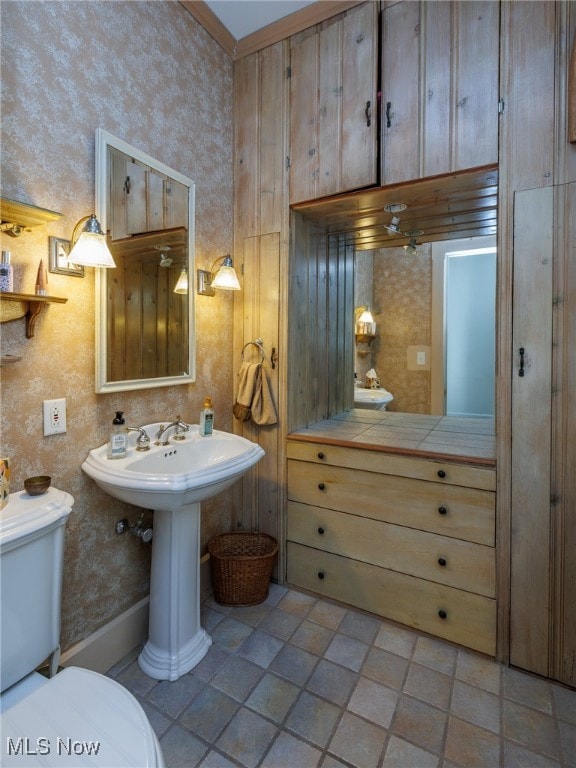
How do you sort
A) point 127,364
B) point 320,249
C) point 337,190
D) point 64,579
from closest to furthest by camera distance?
point 64,579 < point 127,364 < point 337,190 < point 320,249

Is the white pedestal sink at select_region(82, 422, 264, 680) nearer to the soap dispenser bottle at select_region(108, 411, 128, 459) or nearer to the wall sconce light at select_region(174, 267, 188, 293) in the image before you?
the soap dispenser bottle at select_region(108, 411, 128, 459)

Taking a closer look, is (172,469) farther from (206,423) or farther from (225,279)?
(225,279)

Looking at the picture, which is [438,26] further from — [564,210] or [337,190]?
[564,210]

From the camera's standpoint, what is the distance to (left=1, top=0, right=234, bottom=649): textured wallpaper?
1.23 meters

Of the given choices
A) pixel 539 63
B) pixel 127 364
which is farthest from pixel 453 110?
pixel 127 364

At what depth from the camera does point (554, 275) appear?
146 centimetres

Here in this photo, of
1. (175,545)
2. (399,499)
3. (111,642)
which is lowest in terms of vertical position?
(111,642)

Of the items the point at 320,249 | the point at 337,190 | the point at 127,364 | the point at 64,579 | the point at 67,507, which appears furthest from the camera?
the point at 320,249

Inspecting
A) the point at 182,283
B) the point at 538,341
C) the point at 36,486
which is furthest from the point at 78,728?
the point at 538,341

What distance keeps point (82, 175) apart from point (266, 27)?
55.6 inches

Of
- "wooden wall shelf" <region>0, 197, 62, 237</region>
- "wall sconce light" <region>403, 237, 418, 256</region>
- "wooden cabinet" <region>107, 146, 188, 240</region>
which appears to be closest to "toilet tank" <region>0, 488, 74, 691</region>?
"wooden wall shelf" <region>0, 197, 62, 237</region>

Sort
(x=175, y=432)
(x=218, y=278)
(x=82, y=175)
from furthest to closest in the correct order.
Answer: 1. (x=218, y=278)
2. (x=175, y=432)
3. (x=82, y=175)

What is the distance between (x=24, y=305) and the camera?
1.23 metres

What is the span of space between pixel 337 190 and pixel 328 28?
31.4 inches
